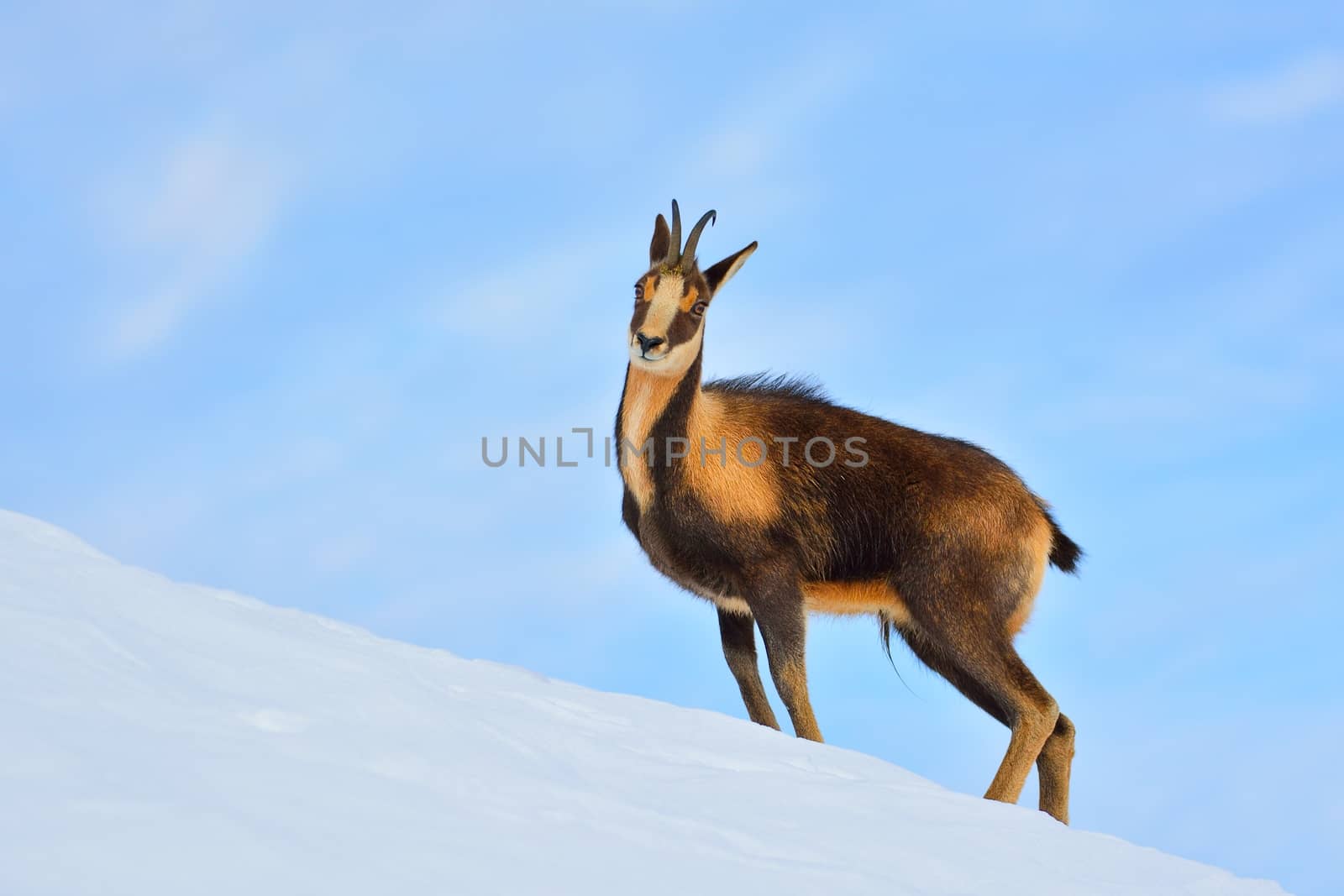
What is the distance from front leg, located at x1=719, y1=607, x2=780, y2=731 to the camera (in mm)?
8602

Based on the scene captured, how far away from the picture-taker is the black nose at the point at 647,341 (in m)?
7.91

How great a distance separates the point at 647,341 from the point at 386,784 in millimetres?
3932

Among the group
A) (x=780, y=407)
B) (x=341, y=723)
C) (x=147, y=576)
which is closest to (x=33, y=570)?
(x=147, y=576)

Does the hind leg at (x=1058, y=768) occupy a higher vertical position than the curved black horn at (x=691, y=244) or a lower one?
lower

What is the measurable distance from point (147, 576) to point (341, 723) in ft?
5.65

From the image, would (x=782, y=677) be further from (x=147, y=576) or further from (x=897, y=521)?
(x=147, y=576)

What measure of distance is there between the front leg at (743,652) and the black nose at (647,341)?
1795 mm

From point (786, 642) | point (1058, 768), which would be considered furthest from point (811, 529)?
point (1058, 768)

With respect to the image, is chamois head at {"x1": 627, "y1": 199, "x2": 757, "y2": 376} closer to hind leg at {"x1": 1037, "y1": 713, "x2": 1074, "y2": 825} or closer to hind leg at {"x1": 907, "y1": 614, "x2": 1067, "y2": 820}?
hind leg at {"x1": 907, "y1": 614, "x2": 1067, "y2": 820}

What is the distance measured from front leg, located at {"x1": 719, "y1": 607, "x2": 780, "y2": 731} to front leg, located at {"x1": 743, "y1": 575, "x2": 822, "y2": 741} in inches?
24.8

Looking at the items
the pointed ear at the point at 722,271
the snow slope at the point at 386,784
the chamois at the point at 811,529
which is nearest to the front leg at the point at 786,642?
the chamois at the point at 811,529

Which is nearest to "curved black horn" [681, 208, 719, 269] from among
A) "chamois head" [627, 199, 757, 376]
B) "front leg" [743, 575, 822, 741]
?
"chamois head" [627, 199, 757, 376]

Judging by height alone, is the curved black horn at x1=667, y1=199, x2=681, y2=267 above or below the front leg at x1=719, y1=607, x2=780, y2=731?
above

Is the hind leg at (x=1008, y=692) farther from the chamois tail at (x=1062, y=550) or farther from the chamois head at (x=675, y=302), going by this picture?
the chamois head at (x=675, y=302)
